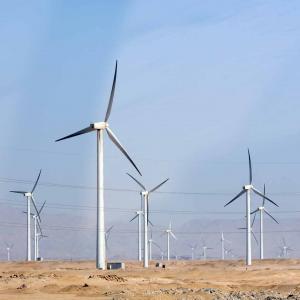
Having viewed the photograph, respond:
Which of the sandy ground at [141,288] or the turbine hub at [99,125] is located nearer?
the sandy ground at [141,288]

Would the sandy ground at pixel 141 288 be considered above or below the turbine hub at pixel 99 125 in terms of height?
below

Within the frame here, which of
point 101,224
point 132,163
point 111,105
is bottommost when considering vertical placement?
point 101,224

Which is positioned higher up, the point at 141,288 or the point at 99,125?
the point at 99,125

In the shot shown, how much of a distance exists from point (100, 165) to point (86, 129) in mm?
9351

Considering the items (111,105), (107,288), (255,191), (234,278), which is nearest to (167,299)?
(107,288)

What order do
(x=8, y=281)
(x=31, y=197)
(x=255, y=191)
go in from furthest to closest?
(x=31, y=197) < (x=255, y=191) < (x=8, y=281)

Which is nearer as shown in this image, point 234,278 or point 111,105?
point 234,278

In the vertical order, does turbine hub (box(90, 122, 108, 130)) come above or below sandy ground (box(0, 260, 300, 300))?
above

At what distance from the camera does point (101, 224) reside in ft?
333

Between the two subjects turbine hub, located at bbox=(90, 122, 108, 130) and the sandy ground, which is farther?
turbine hub, located at bbox=(90, 122, 108, 130)

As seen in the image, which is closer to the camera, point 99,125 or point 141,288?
point 141,288

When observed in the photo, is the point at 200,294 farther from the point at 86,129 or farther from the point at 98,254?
the point at 86,129

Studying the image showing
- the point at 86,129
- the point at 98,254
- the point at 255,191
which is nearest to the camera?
the point at 98,254

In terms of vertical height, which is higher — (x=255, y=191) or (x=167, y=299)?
(x=255, y=191)
